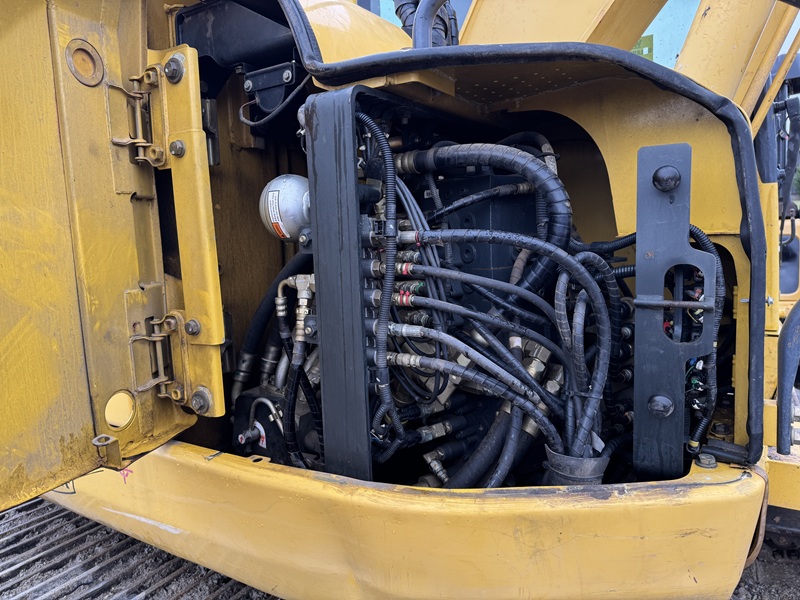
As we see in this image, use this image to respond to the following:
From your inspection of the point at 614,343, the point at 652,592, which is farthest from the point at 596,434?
the point at 652,592

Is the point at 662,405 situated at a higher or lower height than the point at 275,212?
lower

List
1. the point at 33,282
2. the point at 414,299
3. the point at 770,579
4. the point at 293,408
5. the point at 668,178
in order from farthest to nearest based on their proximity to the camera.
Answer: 1. the point at 770,579
2. the point at 293,408
3. the point at 414,299
4. the point at 33,282
5. the point at 668,178

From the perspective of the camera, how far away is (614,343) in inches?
67.0

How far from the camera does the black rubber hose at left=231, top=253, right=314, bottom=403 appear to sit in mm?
1959

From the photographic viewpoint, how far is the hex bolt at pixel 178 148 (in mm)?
1687

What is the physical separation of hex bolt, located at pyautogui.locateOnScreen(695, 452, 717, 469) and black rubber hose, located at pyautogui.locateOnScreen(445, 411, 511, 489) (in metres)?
0.52

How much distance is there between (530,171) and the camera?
1.58 m

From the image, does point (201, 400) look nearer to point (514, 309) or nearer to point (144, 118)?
point (144, 118)

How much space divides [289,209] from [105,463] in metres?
0.92

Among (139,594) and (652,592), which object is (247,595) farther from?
(652,592)

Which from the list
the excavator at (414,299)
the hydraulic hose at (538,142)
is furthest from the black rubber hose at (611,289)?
the hydraulic hose at (538,142)

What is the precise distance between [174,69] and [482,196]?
3.26ft

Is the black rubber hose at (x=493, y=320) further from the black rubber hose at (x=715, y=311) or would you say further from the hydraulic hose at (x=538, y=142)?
the hydraulic hose at (x=538, y=142)

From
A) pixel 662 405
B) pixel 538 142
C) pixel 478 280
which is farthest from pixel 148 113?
pixel 662 405
